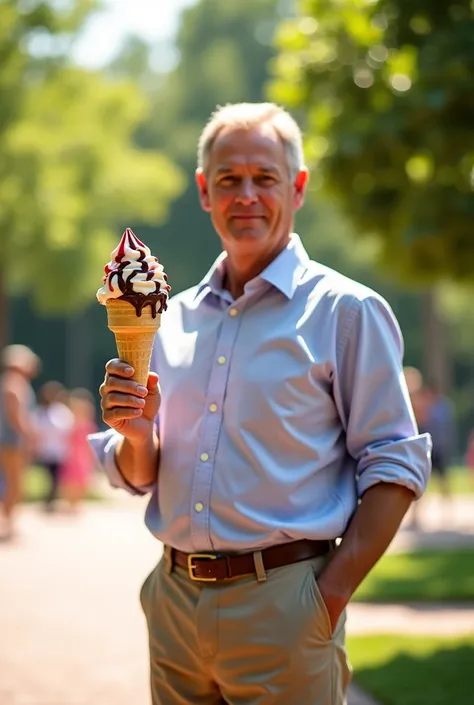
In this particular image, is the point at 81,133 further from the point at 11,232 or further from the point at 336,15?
the point at 336,15

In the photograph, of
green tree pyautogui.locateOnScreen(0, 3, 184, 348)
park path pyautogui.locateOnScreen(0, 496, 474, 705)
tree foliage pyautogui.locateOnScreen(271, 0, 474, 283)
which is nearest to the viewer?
park path pyautogui.locateOnScreen(0, 496, 474, 705)

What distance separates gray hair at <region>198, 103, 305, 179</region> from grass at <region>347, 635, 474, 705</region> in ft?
12.6

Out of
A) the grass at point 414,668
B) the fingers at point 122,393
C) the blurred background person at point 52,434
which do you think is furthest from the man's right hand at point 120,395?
the blurred background person at point 52,434

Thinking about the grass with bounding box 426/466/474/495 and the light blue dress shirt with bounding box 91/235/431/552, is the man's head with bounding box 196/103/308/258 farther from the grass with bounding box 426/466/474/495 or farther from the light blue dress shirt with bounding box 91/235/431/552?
the grass with bounding box 426/466/474/495

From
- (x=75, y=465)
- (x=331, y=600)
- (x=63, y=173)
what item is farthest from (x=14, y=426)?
(x=63, y=173)

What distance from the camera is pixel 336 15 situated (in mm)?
10250

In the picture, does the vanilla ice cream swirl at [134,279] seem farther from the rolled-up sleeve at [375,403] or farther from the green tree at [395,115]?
the green tree at [395,115]

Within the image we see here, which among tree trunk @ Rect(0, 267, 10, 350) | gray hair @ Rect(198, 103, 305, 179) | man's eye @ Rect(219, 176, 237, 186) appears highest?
gray hair @ Rect(198, 103, 305, 179)

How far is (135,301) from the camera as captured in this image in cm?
354

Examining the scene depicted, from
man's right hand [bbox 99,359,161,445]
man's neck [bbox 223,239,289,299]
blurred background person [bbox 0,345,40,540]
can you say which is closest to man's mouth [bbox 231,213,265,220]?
man's neck [bbox 223,239,289,299]

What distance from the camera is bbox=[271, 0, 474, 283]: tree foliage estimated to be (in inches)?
330

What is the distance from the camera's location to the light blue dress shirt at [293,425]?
344 cm

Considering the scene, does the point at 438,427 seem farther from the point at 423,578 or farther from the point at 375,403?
the point at 375,403

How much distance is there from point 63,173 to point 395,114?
1714cm
